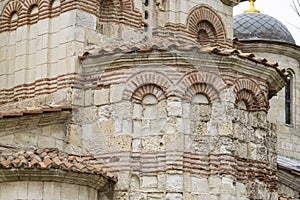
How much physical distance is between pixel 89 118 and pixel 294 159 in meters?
9.71

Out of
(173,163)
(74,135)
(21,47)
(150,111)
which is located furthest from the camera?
(21,47)

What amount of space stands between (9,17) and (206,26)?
407cm

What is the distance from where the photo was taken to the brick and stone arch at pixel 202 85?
1309 centimetres

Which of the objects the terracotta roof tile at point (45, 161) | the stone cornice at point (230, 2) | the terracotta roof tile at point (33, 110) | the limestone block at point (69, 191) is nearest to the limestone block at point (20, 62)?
the terracotta roof tile at point (33, 110)

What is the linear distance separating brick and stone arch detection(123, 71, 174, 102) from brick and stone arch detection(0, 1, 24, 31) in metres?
3.40

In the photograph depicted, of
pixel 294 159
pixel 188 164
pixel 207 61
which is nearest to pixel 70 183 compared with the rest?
pixel 188 164

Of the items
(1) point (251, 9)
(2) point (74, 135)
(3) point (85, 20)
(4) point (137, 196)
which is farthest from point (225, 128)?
(1) point (251, 9)

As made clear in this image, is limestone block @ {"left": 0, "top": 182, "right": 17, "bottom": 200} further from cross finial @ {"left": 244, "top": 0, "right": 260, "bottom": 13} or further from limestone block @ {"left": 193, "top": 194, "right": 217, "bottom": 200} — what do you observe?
cross finial @ {"left": 244, "top": 0, "right": 260, "bottom": 13}

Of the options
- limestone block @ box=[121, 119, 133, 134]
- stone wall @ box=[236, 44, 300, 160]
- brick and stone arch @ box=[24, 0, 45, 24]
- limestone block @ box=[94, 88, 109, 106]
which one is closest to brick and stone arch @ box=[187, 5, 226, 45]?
brick and stone arch @ box=[24, 0, 45, 24]

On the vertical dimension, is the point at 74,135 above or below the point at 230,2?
below

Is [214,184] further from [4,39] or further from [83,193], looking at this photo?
[4,39]

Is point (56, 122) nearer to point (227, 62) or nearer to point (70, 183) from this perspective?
point (70, 183)

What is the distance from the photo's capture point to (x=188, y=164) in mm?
12766

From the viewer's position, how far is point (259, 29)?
22.5m
